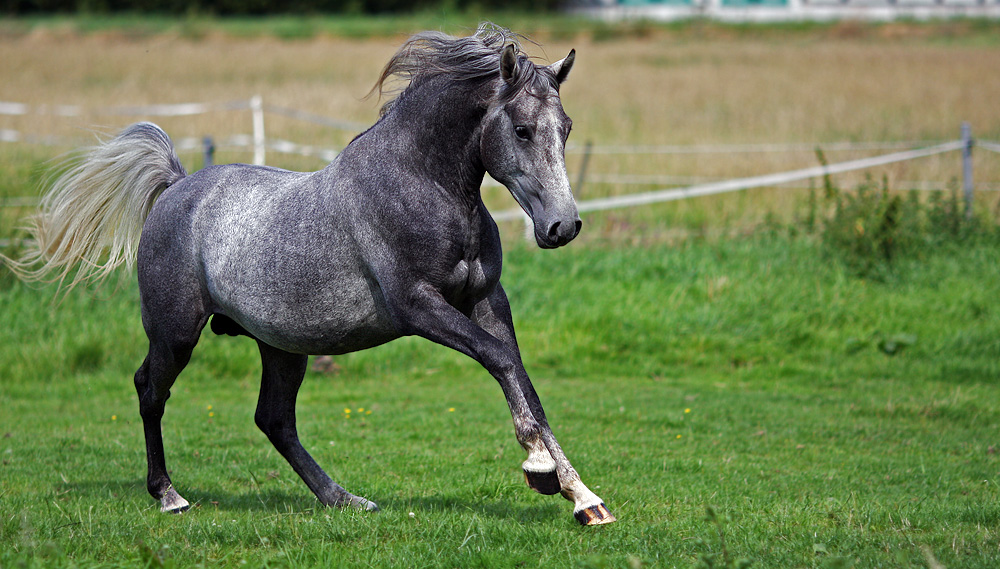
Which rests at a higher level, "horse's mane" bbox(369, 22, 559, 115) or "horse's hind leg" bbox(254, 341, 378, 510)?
"horse's mane" bbox(369, 22, 559, 115)

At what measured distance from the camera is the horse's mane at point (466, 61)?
3963 mm

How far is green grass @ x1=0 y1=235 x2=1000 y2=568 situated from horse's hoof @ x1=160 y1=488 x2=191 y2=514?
15 cm

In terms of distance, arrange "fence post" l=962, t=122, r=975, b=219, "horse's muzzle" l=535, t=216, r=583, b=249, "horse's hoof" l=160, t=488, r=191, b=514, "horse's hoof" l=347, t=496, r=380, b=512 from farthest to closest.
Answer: "fence post" l=962, t=122, r=975, b=219 → "horse's hoof" l=160, t=488, r=191, b=514 → "horse's hoof" l=347, t=496, r=380, b=512 → "horse's muzzle" l=535, t=216, r=583, b=249

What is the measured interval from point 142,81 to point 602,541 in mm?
27581

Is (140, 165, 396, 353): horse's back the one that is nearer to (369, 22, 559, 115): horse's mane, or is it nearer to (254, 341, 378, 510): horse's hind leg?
(254, 341, 378, 510): horse's hind leg

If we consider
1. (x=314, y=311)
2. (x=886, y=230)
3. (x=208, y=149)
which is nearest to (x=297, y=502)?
(x=314, y=311)

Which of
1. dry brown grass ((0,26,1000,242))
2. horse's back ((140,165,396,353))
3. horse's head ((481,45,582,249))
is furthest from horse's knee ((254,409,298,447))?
dry brown grass ((0,26,1000,242))

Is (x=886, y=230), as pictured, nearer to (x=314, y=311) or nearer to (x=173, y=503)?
(x=314, y=311)

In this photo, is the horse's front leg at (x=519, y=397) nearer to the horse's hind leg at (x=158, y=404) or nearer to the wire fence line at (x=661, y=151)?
the horse's hind leg at (x=158, y=404)

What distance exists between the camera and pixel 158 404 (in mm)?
5348

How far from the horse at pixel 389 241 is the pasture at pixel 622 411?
540 mm

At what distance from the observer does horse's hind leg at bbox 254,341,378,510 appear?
5.22 metres

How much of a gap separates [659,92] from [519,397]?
71.9 feet

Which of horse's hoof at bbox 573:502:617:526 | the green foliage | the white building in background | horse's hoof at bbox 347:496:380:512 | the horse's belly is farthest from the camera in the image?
the white building in background
